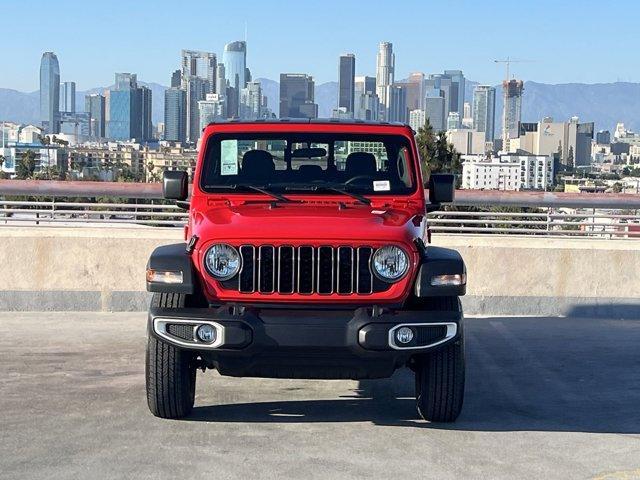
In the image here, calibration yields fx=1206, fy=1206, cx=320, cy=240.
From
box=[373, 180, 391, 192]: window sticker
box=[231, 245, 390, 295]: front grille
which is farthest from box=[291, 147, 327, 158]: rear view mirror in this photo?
box=[231, 245, 390, 295]: front grille

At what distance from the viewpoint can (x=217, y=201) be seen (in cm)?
785

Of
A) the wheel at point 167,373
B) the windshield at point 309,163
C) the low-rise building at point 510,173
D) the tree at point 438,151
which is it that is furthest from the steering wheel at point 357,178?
the low-rise building at point 510,173

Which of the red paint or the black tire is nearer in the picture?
the red paint

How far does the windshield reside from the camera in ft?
26.4

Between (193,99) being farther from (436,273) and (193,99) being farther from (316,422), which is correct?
(436,273)

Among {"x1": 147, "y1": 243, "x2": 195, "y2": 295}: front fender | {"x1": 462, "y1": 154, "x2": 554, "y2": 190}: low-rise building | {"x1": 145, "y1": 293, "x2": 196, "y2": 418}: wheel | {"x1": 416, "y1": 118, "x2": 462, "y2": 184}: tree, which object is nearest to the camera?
{"x1": 147, "y1": 243, "x2": 195, "y2": 295}: front fender

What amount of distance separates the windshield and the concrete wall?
352cm

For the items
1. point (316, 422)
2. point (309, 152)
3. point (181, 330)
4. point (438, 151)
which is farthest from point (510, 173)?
point (181, 330)

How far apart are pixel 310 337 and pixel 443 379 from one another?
924 mm

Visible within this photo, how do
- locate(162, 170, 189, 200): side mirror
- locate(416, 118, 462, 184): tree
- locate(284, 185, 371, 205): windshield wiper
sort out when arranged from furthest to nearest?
locate(416, 118, 462, 184): tree, locate(162, 170, 189, 200): side mirror, locate(284, 185, 371, 205): windshield wiper

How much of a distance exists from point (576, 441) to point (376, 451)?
119cm

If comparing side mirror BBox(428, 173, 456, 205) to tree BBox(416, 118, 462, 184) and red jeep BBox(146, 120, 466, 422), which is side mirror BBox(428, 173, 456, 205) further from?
tree BBox(416, 118, 462, 184)

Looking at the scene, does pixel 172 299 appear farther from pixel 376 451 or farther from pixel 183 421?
pixel 376 451

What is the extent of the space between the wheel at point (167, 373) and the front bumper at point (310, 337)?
152 millimetres
